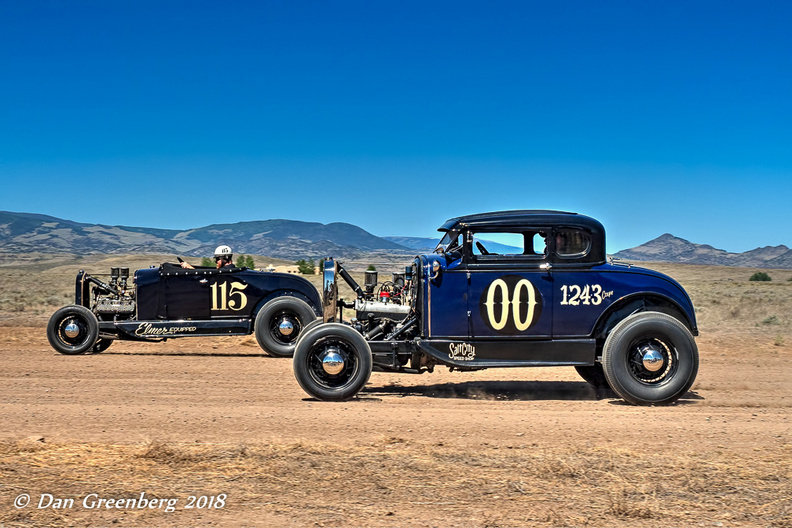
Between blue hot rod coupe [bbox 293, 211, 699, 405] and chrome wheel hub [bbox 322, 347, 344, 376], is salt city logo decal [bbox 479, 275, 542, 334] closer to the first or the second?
blue hot rod coupe [bbox 293, 211, 699, 405]

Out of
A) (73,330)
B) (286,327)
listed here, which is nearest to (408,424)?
(286,327)

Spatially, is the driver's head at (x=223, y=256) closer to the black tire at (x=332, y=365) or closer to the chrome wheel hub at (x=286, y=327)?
the chrome wheel hub at (x=286, y=327)

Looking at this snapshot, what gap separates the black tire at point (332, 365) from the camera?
8.28 m

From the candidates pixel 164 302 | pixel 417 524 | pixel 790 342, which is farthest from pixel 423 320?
pixel 790 342

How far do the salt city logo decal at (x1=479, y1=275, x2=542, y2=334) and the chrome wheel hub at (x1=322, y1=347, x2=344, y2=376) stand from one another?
176 cm

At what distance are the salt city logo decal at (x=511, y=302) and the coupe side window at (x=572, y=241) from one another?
0.63 metres

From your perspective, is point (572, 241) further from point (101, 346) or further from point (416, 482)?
point (101, 346)

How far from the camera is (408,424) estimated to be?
7.20 m

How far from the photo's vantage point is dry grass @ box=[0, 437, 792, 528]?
4609 mm

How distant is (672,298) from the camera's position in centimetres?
840

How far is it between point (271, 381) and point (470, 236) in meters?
3.79

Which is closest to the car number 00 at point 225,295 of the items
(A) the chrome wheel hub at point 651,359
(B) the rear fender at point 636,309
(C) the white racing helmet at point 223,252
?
(C) the white racing helmet at point 223,252

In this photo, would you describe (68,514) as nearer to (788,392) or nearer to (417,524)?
(417,524)

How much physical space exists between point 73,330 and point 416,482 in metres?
9.91
